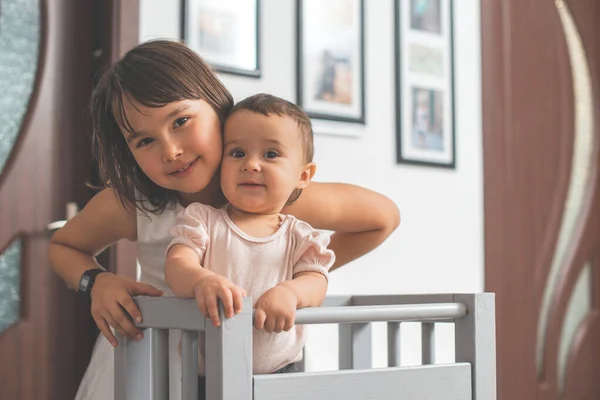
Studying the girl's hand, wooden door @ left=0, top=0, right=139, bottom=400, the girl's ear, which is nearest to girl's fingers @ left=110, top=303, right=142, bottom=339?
the girl's hand

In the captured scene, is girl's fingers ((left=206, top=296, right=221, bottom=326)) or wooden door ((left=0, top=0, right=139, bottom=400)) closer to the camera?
girl's fingers ((left=206, top=296, right=221, bottom=326))

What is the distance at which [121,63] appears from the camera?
4.45ft

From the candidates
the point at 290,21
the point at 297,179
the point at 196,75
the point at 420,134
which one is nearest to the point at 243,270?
the point at 297,179

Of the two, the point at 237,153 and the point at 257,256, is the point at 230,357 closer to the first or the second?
the point at 257,256

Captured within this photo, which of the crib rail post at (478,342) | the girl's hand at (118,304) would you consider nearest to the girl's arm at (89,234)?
the girl's hand at (118,304)

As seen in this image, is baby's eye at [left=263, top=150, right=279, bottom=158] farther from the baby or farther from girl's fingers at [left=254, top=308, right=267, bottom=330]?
girl's fingers at [left=254, top=308, right=267, bottom=330]

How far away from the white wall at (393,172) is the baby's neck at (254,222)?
41.5 inches

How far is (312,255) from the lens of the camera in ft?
4.15

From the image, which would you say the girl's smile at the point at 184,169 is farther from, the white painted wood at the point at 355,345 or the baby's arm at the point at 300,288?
the white painted wood at the point at 355,345

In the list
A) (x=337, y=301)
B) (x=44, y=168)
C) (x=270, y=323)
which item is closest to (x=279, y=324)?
(x=270, y=323)

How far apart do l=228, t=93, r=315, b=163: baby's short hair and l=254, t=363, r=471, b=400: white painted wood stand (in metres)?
0.36

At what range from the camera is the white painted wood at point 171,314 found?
109 cm

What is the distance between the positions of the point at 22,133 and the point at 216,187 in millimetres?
868

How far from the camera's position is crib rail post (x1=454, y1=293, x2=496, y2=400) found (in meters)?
1.30
